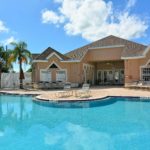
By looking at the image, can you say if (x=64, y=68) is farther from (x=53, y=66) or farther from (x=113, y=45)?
(x=113, y=45)

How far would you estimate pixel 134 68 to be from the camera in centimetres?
2781

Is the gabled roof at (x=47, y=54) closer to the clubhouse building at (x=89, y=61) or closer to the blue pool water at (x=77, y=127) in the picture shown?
the clubhouse building at (x=89, y=61)

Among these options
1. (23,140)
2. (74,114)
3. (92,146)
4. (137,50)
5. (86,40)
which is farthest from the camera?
(86,40)

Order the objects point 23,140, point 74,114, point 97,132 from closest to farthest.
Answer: point 23,140 → point 97,132 → point 74,114

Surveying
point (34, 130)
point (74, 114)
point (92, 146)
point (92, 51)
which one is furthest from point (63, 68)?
point (92, 146)

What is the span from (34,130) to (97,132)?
292cm

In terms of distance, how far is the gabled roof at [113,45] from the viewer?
29375mm

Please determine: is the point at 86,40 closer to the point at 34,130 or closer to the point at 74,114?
Result: the point at 74,114

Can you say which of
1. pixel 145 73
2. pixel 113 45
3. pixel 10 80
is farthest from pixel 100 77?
pixel 10 80

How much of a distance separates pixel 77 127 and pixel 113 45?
22.0 metres

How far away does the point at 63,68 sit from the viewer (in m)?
31.6

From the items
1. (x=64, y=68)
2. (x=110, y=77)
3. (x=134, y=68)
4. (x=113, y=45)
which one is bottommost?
(x=110, y=77)

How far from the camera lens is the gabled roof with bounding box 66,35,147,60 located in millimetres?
29375

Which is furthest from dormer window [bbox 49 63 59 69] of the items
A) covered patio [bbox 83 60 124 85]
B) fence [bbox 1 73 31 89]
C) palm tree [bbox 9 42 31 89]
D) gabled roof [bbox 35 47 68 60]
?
covered patio [bbox 83 60 124 85]
